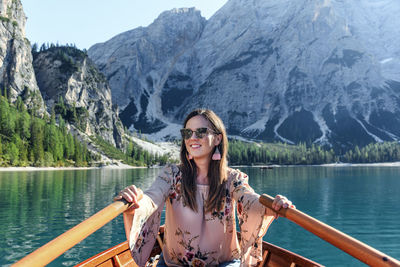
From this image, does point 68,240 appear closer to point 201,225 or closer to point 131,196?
point 131,196

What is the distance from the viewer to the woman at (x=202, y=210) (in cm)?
427

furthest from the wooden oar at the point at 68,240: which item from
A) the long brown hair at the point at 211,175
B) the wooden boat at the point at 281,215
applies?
the long brown hair at the point at 211,175

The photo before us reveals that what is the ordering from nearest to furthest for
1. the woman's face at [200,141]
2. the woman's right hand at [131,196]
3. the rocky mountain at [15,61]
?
1. the woman's right hand at [131,196]
2. the woman's face at [200,141]
3. the rocky mountain at [15,61]

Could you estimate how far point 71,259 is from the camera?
43.0 ft

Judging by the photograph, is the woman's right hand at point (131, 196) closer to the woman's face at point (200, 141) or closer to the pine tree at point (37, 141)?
the woman's face at point (200, 141)

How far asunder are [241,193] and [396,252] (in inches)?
602

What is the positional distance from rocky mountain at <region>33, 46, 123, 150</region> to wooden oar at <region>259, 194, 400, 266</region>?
515 ft

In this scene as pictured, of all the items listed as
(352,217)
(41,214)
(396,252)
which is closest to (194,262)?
(396,252)

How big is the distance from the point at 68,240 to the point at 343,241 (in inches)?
125

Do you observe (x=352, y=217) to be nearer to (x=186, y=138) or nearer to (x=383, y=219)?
(x=383, y=219)

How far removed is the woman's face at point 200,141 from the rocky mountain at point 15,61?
142 m

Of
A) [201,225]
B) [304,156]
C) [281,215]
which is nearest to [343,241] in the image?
[281,215]

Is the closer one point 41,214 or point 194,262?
point 194,262

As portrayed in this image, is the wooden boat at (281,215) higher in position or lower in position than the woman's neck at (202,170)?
lower
